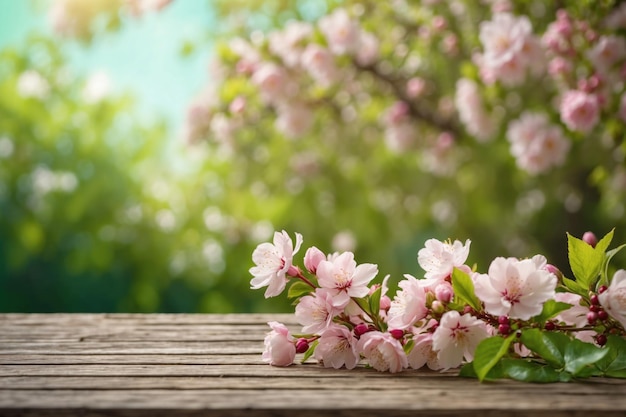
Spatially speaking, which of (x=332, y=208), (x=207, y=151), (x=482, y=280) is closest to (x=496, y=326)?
(x=482, y=280)

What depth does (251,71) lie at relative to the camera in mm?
2846

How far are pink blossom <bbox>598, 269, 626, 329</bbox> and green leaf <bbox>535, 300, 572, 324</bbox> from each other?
0.06 m

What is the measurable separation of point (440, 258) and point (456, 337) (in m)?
0.12

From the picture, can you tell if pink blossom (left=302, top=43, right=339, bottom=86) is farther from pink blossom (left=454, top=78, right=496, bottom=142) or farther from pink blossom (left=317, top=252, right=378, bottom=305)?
pink blossom (left=317, top=252, right=378, bottom=305)

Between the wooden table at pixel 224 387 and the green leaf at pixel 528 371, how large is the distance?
21 millimetres

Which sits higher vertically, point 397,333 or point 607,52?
point 607,52

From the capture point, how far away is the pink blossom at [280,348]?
118cm

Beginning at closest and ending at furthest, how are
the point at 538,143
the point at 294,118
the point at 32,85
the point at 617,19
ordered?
the point at 617,19 < the point at 538,143 < the point at 294,118 < the point at 32,85

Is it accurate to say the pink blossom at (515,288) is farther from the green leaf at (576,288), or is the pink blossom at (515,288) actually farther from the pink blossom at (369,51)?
the pink blossom at (369,51)

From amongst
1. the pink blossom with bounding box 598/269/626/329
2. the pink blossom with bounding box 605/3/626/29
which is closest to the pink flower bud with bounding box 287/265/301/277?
the pink blossom with bounding box 598/269/626/329

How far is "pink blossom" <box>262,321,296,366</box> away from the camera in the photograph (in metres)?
1.18

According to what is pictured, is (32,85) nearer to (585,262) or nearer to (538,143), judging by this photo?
(538,143)

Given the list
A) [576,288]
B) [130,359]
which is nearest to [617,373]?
[576,288]

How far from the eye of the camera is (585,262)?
1163mm
